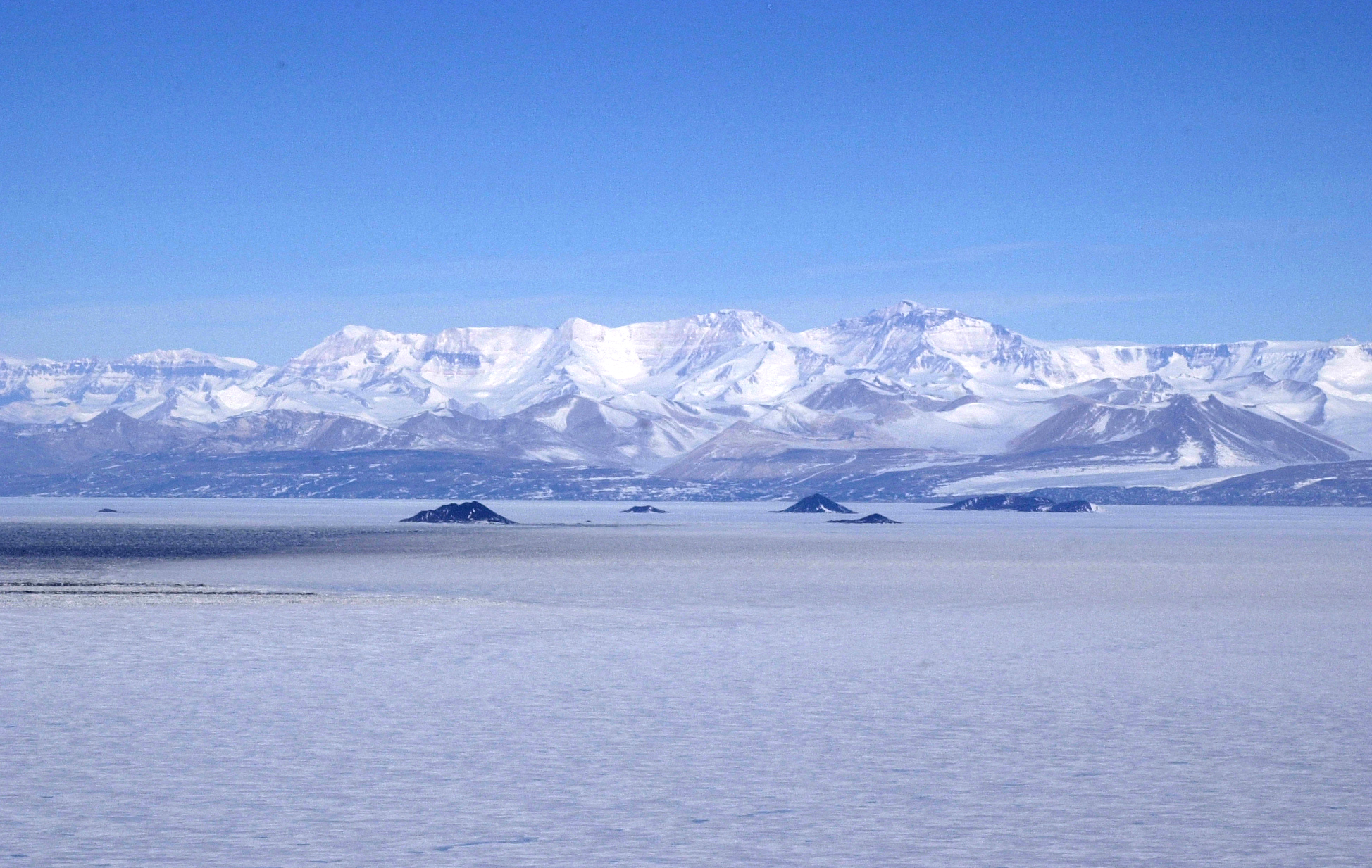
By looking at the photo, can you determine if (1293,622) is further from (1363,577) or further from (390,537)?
(390,537)

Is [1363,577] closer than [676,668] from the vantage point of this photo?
No

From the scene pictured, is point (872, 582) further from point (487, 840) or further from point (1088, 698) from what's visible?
point (487, 840)

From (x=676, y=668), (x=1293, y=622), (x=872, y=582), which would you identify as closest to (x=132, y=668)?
(x=676, y=668)

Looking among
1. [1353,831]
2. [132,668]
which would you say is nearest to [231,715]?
[132,668]

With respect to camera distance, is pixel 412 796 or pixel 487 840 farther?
pixel 412 796

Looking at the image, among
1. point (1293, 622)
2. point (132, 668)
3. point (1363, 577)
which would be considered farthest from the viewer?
point (1363, 577)

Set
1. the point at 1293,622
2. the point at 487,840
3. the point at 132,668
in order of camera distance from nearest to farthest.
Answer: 1. the point at 487,840
2. the point at 132,668
3. the point at 1293,622
